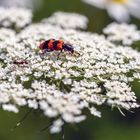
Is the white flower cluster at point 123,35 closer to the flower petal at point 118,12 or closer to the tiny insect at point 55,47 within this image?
the tiny insect at point 55,47

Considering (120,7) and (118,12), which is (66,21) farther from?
(120,7)

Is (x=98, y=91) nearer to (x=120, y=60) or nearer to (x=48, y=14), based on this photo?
(x=120, y=60)

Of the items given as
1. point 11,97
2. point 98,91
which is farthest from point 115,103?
point 11,97

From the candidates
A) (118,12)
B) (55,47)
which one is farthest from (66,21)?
(118,12)

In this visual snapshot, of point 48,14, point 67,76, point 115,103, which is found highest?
point 48,14

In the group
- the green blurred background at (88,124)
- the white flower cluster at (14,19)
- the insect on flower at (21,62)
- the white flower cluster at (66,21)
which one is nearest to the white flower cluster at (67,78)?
the insect on flower at (21,62)

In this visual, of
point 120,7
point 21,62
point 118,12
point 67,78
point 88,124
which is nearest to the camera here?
point 67,78

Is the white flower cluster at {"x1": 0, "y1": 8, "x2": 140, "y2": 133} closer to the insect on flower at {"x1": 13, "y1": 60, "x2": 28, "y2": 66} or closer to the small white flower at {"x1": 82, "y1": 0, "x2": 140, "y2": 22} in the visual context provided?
the insect on flower at {"x1": 13, "y1": 60, "x2": 28, "y2": 66}
